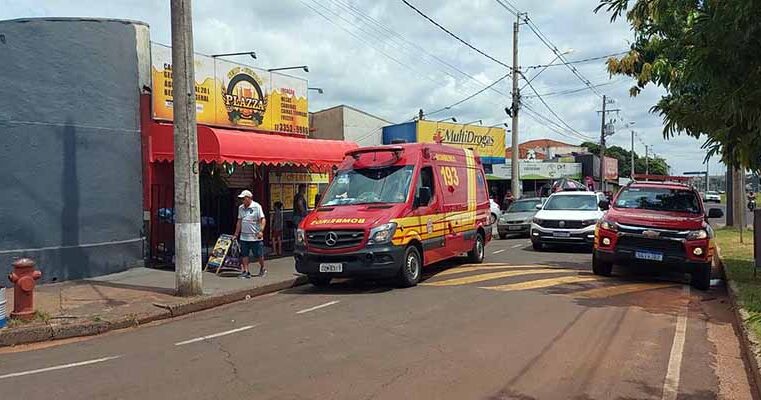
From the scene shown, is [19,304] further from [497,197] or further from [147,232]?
[497,197]

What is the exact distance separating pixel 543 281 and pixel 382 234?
3155mm

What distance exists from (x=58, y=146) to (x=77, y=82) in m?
1.28

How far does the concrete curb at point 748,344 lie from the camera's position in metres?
5.81

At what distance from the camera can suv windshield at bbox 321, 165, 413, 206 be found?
1155cm

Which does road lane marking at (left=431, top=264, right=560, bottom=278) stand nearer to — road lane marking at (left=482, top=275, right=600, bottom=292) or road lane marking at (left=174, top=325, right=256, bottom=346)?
road lane marking at (left=482, top=275, right=600, bottom=292)

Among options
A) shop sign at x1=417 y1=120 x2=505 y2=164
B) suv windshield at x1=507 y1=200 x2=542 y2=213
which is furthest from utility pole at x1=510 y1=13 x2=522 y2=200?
suv windshield at x1=507 y1=200 x2=542 y2=213

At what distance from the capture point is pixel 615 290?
10.7 m

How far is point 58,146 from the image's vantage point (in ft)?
39.2

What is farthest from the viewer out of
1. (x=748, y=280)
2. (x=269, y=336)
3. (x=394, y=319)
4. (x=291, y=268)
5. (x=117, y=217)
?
(x=291, y=268)

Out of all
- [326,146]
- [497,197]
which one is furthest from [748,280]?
[497,197]

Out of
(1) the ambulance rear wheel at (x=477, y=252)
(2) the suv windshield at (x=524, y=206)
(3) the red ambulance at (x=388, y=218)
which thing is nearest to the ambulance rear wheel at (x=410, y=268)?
(3) the red ambulance at (x=388, y=218)

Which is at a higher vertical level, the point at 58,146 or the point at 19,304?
the point at 58,146

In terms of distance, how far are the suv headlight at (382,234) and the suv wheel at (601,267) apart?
4.12 meters

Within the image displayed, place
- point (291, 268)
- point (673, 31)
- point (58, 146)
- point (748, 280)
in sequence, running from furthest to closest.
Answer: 1. point (291, 268)
2. point (58, 146)
3. point (748, 280)
4. point (673, 31)
